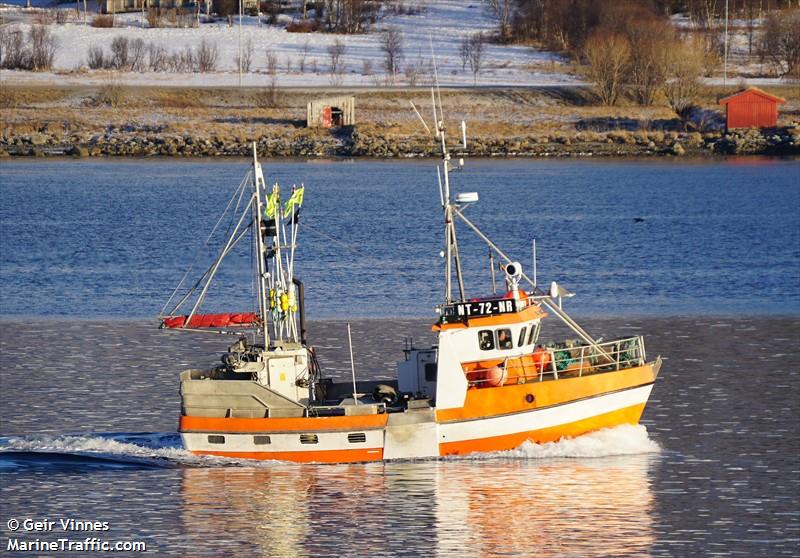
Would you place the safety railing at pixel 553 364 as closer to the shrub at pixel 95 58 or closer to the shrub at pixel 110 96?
the shrub at pixel 110 96

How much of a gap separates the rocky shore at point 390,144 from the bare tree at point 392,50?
20059mm

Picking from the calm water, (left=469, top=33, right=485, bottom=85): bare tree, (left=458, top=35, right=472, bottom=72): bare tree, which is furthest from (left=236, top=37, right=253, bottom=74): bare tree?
the calm water

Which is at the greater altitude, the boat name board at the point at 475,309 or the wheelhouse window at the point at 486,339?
the boat name board at the point at 475,309

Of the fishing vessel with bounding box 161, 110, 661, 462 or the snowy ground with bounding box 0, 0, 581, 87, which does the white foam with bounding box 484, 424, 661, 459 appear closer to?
the fishing vessel with bounding box 161, 110, 661, 462

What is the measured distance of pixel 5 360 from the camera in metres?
41.2

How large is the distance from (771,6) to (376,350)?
130 metres

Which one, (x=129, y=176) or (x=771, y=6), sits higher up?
(x=771, y=6)

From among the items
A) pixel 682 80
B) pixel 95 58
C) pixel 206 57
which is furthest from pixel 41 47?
pixel 682 80

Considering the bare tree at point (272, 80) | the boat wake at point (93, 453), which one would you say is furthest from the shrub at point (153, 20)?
the boat wake at point (93, 453)

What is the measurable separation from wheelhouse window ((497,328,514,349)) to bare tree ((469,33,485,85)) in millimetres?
101905

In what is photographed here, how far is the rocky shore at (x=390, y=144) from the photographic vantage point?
380 ft

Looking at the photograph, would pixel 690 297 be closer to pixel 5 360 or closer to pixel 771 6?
pixel 5 360

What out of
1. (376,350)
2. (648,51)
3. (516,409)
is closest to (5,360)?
(376,350)

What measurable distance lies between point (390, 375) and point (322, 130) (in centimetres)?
8209
